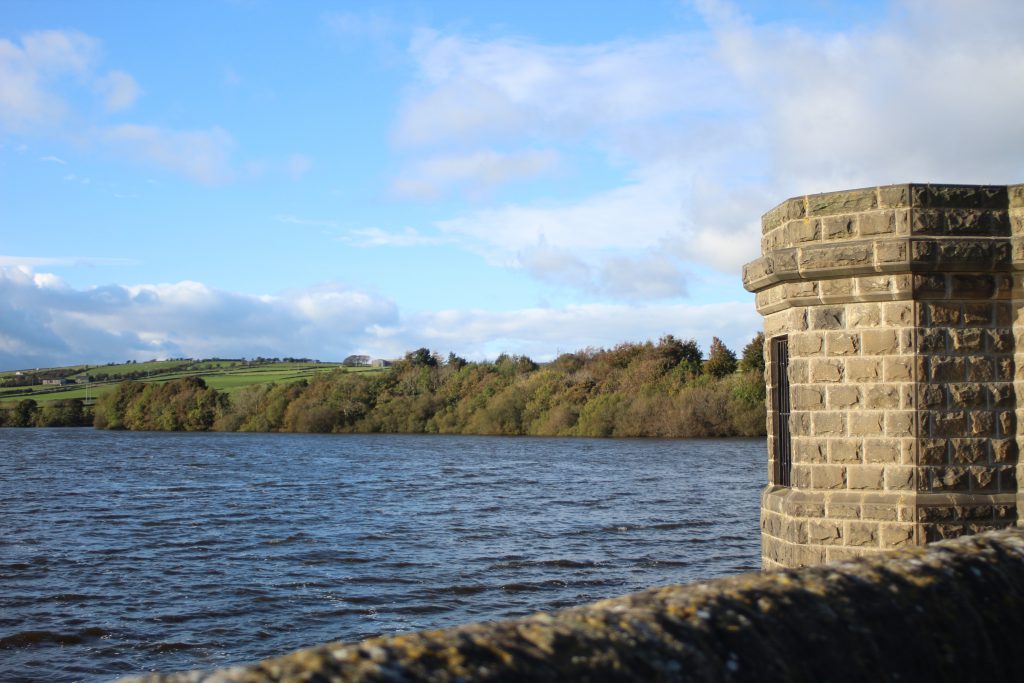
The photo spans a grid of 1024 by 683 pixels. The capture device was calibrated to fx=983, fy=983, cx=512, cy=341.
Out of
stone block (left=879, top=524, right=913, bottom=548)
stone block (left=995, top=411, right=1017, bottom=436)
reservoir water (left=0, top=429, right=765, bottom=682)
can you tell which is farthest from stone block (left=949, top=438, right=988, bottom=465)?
→ reservoir water (left=0, top=429, right=765, bottom=682)

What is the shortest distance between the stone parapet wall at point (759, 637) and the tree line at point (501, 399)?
47.6 meters

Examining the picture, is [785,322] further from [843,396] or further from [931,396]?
[931,396]

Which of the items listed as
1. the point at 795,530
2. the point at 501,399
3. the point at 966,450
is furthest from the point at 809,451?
the point at 501,399

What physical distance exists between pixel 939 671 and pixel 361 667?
1.92 meters

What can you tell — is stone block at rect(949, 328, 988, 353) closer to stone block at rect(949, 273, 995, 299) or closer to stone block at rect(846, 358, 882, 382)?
stone block at rect(949, 273, 995, 299)

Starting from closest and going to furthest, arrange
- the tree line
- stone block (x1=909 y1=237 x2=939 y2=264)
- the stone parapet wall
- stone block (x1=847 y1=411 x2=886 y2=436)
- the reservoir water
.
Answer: the stone parapet wall
stone block (x1=909 y1=237 x2=939 y2=264)
stone block (x1=847 y1=411 x2=886 y2=436)
the reservoir water
the tree line

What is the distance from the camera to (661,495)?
27625 mm

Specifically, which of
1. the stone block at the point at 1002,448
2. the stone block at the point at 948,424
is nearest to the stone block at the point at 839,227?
the stone block at the point at 948,424

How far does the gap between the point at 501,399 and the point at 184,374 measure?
4382 centimetres

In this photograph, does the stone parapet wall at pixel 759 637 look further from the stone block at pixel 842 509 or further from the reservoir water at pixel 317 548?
the reservoir water at pixel 317 548

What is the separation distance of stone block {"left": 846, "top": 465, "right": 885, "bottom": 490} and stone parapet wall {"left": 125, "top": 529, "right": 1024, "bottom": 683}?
3.96 metres

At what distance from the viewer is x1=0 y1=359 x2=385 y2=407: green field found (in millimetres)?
85188

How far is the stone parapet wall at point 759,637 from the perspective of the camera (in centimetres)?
226

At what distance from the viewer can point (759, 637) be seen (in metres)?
2.73
